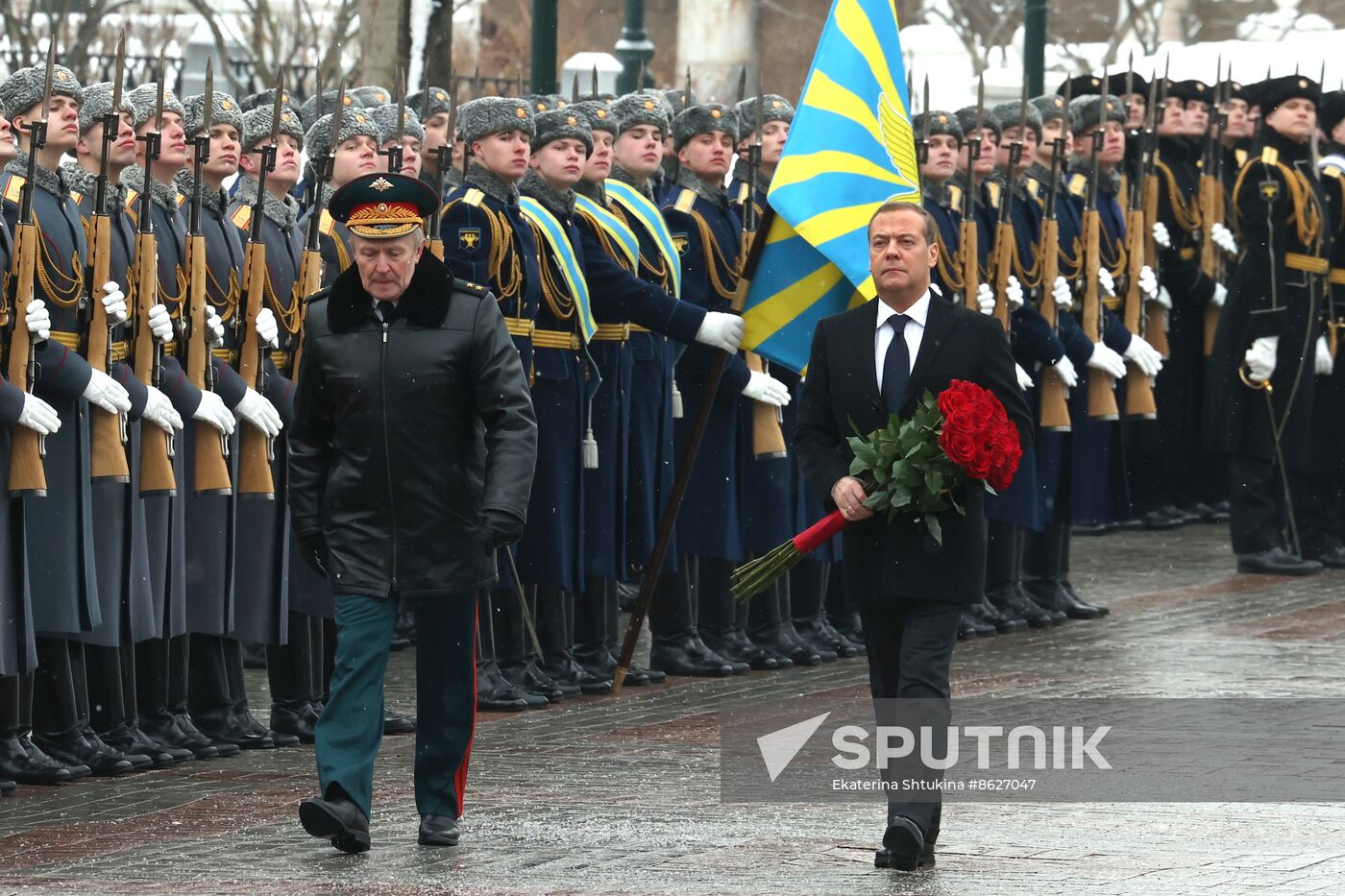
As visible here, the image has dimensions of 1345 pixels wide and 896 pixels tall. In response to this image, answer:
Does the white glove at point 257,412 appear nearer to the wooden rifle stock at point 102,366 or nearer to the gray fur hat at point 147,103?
the wooden rifle stock at point 102,366

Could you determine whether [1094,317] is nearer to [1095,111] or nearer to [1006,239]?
[1006,239]

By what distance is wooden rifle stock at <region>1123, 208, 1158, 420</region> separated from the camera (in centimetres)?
1458

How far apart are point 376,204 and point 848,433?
141 cm

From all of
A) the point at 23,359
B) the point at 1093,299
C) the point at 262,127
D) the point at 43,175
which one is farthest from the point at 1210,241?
the point at 23,359

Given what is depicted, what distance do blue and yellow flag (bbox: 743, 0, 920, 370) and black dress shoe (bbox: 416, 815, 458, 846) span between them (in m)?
3.26

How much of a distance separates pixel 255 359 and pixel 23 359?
1206mm

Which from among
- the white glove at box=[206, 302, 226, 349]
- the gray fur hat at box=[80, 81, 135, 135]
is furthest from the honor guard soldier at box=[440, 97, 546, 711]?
the gray fur hat at box=[80, 81, 135, 135]

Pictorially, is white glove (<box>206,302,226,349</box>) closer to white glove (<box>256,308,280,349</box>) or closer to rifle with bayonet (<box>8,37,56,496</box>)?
white glove (<box>256,308,280,349</box>)

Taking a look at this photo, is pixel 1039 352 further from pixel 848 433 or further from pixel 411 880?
pixel 411 880

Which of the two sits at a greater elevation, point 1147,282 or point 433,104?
point 433,104

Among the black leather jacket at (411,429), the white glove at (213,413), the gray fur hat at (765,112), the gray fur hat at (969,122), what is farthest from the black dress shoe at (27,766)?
the gray fur hat at (969,122)

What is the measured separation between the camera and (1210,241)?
16.9 meters

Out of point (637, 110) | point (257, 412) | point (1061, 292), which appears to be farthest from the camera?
point (1061, 292)

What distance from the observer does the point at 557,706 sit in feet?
35.8
